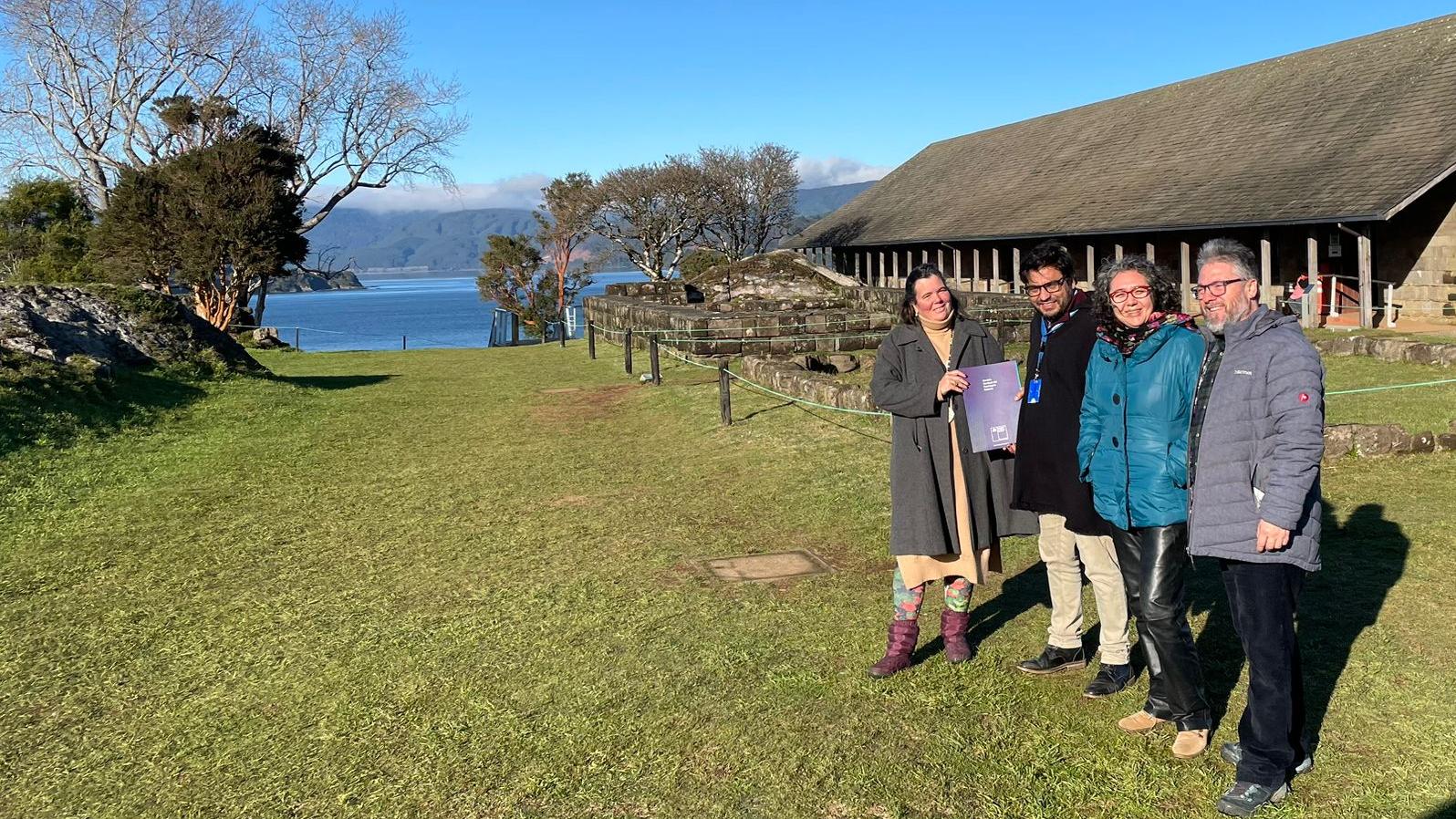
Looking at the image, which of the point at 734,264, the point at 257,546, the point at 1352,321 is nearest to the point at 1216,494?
the point at 257,546

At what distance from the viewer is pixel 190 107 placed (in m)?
35.6

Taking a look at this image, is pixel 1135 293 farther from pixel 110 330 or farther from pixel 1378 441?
pixel 110 330

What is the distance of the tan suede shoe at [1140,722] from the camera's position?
170 inches

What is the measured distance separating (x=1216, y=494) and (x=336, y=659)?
397 cm

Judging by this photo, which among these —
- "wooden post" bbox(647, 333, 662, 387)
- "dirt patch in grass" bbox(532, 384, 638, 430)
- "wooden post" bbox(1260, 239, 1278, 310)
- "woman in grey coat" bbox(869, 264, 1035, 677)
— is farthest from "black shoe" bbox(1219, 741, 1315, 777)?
"wooden post" bbox(1260, 239, 1278, 310)

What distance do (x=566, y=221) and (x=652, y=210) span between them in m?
5.13

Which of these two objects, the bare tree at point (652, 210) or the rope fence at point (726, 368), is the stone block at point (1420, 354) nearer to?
the rope fence at point (726, 368)

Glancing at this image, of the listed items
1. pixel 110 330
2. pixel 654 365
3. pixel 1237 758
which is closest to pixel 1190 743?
pixel 1237 758

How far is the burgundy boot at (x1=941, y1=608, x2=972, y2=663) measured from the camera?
5.15 m

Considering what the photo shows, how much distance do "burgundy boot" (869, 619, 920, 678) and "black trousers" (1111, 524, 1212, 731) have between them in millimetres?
1106

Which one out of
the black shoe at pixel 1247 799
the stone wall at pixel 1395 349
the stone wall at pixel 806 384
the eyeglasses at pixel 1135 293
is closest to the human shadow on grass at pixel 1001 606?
the black shoe at pixel 1247 799

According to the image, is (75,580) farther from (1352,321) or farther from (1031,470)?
(1352,321)

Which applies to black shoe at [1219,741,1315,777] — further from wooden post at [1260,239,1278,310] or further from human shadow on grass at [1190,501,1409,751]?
wooden post at [1260,239,1278,310]

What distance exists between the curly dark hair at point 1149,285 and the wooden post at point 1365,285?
A: 66.2 ft
